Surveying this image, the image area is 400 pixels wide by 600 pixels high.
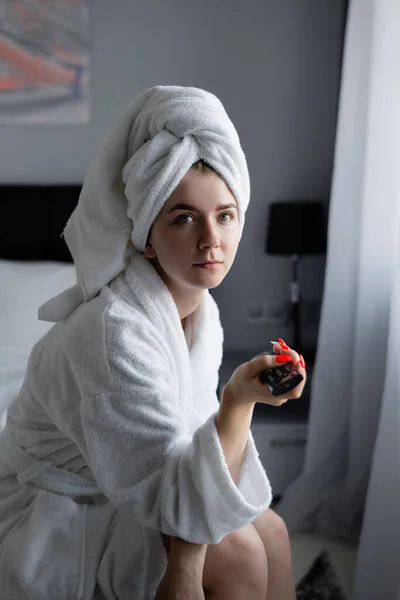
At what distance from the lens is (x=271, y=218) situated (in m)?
2.92

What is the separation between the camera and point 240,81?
3035mm

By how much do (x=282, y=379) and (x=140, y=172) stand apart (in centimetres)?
38

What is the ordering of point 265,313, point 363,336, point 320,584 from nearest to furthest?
point 320,584 < point 363,336 < point 265,313

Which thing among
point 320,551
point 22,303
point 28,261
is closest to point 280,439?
point 320,551

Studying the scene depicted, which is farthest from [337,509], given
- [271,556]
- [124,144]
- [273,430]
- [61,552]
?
[124,144]

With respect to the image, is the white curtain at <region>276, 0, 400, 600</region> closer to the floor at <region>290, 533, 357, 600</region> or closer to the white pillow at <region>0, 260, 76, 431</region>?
the floor at <region>290, 533, 357, 600</region>

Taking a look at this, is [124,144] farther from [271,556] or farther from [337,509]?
[337,509]

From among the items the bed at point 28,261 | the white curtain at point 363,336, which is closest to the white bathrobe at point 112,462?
the white curtain at point 363,336

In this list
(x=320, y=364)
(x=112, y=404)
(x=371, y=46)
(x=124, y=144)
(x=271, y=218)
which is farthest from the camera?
(x=271, y=218)

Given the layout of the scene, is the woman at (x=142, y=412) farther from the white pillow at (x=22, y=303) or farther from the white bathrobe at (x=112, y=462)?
the white pillow at (x=22, y=303)

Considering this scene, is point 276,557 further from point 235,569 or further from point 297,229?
point 297,229

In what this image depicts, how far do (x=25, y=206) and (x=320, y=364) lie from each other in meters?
1.26

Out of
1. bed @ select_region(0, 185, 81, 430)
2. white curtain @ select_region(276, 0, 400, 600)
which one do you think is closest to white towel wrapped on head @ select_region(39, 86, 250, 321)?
white curtain @ select_region(276, 0, 400, 600)

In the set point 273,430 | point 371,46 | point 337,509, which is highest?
point 371,46
